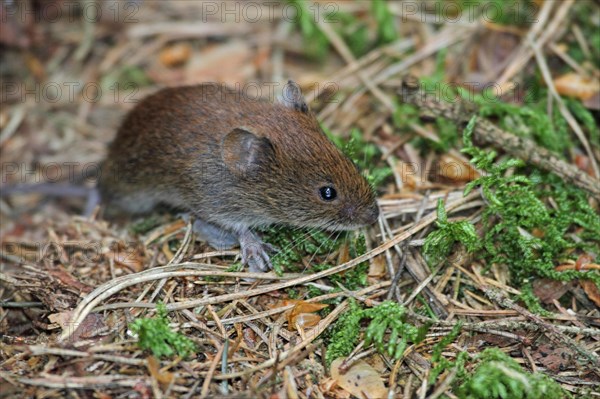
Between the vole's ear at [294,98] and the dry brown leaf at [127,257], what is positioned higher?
the vole's ear at [294,98]

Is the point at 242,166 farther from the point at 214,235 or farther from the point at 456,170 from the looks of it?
the point at 456,170

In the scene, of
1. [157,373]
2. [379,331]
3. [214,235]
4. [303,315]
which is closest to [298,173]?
[214,235]

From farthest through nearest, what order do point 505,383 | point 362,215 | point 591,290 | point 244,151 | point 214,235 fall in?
1. point 214,235
2. point 244,151
3. point 362,215
4. point 591,290
5. point 505,383

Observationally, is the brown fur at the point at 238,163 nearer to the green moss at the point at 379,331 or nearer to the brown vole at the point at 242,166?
the brown vole at the point at 242,166

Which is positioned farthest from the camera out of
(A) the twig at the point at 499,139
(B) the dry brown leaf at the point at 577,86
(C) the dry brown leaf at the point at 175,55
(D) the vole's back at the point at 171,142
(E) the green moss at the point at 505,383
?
(C) the dry brown leaf at the point at 175,55

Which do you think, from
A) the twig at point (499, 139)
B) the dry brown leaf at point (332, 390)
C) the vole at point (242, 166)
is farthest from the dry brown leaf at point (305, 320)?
the twig at point (499, 139)

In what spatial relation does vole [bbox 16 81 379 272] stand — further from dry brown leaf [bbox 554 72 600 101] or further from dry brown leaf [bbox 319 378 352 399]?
dry brown leaf [bbox 554 72 600 101]

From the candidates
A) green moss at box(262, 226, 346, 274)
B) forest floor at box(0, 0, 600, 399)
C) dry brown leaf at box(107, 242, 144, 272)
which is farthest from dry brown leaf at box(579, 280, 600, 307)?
dry brown leaf at box(107, 242, 144, 272)
